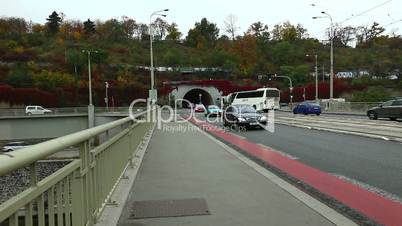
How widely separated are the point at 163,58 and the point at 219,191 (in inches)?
5207

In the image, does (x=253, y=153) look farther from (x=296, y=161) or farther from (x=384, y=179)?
(x=384, y=179)

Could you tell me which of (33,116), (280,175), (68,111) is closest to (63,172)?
(280,175)

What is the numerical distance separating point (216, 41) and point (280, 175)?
162 metres

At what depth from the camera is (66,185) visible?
15.1ft

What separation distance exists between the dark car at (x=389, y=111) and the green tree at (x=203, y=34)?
132m

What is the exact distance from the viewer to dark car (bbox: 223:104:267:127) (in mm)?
28469

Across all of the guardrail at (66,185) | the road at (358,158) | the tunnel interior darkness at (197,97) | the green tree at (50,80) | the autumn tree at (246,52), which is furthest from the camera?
the autumn tree at (246,52)

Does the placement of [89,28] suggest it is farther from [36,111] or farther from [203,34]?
[36,111]

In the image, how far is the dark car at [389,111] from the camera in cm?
3516

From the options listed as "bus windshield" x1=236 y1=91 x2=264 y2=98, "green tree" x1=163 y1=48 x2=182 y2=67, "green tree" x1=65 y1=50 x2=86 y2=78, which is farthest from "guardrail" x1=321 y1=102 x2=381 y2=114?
"green tree" x1=163 y1=48 x2=182 y2=67

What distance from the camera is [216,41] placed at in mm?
170250

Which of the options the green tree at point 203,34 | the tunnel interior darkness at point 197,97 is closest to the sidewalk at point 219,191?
the tunnel interior darkness at point 197,97

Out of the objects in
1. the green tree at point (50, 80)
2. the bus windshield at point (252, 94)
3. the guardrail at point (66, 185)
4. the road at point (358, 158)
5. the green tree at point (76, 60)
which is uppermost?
the green tree at point (76, 60)

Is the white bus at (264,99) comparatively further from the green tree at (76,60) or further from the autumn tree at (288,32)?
the autumn tree at (288,32)
